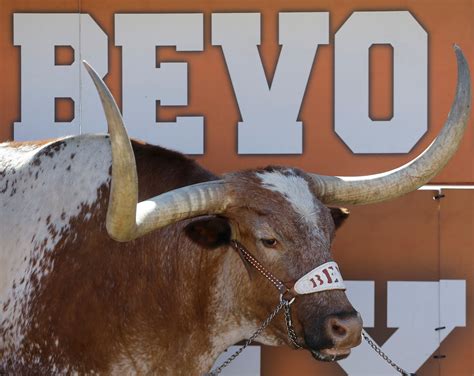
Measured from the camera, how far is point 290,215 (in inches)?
215

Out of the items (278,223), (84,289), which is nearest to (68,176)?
(84,289)

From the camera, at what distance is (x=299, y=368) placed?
7035 mm

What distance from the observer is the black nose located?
204 inches

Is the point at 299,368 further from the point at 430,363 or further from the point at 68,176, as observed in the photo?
the point at 68,176

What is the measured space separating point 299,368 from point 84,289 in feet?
6.21

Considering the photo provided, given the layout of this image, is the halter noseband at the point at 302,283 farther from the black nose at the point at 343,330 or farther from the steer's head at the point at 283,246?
the black nose at the point at 343,330

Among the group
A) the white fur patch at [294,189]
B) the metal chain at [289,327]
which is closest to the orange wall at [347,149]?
the white fur patch at [294,189]

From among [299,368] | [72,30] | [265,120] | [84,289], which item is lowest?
[299,368]

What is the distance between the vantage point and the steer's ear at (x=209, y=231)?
549 cm

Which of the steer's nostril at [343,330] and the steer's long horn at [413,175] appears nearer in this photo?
the steer's nostril at [343,330]

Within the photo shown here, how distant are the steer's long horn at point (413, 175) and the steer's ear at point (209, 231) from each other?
0.58m

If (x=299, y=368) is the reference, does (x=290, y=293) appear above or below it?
above

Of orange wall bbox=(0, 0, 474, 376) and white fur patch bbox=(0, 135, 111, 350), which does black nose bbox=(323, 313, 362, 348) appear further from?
orange wall bbox=(0, 0, 474, 376)

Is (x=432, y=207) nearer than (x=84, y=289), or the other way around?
(x=84, y=289)
